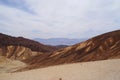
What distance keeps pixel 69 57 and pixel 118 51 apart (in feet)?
33.8

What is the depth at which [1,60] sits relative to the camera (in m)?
52.2

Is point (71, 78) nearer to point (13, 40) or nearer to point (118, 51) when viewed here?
point (118, 51)

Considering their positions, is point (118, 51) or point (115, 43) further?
point (115, 43)

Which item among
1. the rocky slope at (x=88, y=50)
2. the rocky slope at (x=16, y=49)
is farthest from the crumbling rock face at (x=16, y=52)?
the rocky slope at (x=88, y=50)

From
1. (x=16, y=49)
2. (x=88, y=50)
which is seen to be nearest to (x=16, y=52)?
Answer: (x=16, y=49)

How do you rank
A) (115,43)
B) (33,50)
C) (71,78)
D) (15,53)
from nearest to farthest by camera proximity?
1. (71,78)
2. (115,43)
3. (15,53)
4. (33,50)

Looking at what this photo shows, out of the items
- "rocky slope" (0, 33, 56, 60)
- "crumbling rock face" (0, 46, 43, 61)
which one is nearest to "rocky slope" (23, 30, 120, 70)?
"crumbling rock face" (0, 46, 43, 61)

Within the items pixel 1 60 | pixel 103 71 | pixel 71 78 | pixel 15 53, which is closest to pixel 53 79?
pixel 71 78

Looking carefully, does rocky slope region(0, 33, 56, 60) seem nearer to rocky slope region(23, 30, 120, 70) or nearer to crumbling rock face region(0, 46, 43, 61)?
crumbling rock face region(0, 46, 43, 61)

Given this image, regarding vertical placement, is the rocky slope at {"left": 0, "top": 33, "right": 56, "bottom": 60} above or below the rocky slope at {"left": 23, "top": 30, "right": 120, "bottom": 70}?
above

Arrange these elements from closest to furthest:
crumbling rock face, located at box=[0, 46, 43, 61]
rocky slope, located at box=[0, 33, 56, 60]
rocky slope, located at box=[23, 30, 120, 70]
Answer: rocky slope, located at box=[23, 30, 120, 70] < crumbling rock face, located at box=[0, 46, 43, 61] < rocky slope, located at box=[0, 33, 56, 60]

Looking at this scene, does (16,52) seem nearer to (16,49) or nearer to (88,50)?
(16,49)

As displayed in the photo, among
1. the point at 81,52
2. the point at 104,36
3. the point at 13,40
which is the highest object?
the point at 13,40

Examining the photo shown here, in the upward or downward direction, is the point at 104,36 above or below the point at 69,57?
above
